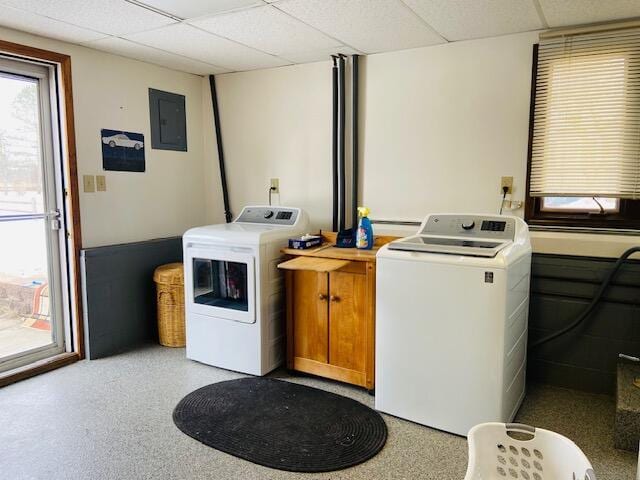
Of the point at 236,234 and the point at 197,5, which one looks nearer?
the point at 197,5

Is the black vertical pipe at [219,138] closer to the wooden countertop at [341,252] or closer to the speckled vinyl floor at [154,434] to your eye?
the wooden countertop at [341,252]

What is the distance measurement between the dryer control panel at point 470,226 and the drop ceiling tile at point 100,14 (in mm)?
2026

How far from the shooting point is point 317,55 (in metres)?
3.58

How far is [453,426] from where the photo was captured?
2.50 m

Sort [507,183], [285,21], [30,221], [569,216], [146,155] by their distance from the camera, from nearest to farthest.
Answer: [285,21]
[569,216]
[507,183]
[30,221]
[146,155]

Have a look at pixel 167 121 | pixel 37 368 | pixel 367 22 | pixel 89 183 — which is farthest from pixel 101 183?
pixel 367 22

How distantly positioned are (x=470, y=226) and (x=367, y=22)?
1372mm

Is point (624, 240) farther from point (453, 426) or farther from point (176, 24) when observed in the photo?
point (176, 24)

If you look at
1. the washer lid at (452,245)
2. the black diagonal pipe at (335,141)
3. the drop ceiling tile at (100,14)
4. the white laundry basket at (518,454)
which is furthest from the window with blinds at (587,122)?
the drop ceiling tile at (100,14)

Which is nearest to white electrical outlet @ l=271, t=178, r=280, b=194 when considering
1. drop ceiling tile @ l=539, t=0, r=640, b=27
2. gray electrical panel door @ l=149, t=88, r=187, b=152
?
gray electrical panel door @ l=149, t=88, r=187, b=152

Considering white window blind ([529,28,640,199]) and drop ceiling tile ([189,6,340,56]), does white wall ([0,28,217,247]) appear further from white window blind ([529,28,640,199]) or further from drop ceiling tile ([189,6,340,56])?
white window blind ([529,28,640,199])

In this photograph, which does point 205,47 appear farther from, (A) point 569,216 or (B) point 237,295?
(A) point 569,216

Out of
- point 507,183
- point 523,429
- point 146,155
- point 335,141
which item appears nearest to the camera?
point 523,429

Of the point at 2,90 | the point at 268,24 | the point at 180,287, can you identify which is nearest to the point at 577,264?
the point at 268,24
